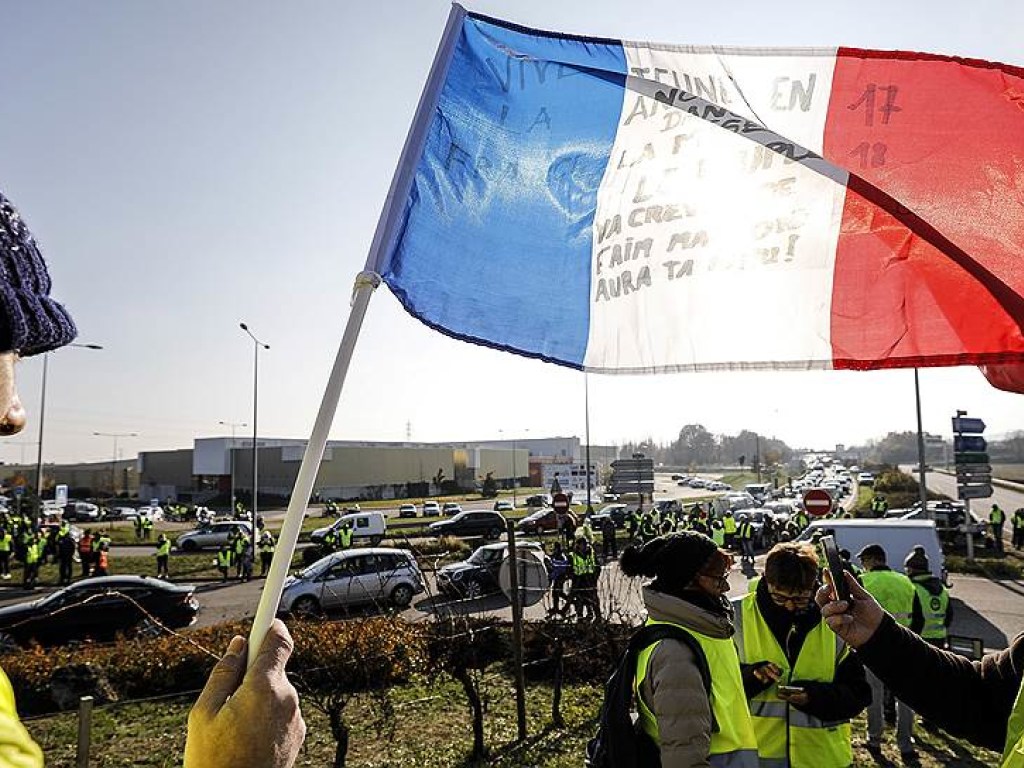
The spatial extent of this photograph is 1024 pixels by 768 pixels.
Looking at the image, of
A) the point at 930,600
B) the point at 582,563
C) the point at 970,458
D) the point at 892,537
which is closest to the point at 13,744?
the point at 930,600

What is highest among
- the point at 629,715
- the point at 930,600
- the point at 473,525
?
the point at 629,715

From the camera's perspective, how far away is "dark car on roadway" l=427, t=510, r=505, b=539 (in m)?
34.1

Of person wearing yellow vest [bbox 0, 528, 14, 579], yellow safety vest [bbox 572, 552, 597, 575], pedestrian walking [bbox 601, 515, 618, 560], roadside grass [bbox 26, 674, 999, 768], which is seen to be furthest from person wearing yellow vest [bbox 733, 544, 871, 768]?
person wearing yellow vest [bbox 0, 528, 14, 579]

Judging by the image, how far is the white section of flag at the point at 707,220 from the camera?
3.08 metres

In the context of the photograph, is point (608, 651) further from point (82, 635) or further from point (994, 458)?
point (994, 458)

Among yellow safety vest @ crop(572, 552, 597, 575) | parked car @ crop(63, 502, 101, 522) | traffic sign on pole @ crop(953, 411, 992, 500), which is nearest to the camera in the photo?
yellow safety vest @ crop(572, 552, 597, 575)

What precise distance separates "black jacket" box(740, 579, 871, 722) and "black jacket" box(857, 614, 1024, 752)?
127 centimetres

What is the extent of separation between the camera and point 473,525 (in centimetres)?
3491

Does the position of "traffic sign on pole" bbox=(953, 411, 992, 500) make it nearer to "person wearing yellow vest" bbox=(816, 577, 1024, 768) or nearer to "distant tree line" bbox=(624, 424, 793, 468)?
"person wearing yellow vest" bbox=(816, 577, 1024, 768)

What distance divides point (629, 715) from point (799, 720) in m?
1.36

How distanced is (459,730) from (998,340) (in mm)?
6786

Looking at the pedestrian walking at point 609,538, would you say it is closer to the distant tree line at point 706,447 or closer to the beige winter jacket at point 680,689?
the beige winter jacket at point 680,689

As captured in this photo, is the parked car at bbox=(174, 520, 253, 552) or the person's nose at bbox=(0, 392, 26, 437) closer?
the person's nose at bbox=(0, 392, 26, 437)

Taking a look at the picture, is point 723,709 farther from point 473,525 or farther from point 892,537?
point 473,525
